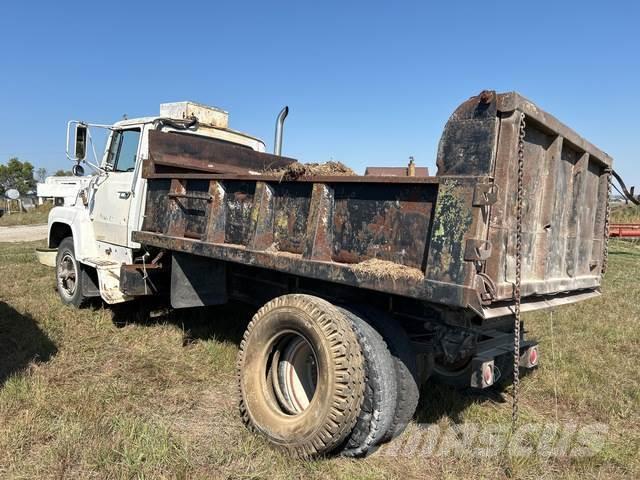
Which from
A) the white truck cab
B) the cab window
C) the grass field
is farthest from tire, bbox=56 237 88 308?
the cab window

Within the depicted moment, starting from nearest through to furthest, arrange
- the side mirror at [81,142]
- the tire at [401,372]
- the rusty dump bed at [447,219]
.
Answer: the rusty dump bed at [447,219]
the tire at [401,372]
the side mirror at [81,142]

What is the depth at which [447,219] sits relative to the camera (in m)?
2.49

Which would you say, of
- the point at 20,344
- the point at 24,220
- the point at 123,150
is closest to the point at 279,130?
the point at 123,150

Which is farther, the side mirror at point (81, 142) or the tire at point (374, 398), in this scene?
the side mirror at point (81, 142)

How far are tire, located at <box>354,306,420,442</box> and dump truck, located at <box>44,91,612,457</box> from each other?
12 millimetres

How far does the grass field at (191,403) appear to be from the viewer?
9.35 ft

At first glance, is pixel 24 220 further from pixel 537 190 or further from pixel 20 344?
pixel 537 190

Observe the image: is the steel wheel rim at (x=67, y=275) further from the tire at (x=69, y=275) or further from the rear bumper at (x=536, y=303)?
the rear bumper at (x=536, y=303)

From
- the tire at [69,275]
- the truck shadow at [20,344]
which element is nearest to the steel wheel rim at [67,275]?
the tire at [69,275]

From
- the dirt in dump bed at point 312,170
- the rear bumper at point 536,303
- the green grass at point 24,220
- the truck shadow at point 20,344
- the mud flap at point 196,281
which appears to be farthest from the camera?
the green grass at point 24,220

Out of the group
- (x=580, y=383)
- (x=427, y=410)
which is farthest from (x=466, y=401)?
(x=580, y=383)

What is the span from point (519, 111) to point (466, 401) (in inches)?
97.3

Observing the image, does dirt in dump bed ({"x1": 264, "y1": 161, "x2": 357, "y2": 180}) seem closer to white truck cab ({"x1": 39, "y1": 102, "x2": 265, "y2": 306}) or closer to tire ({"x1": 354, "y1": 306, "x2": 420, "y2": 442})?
tire ({"x1": 354, "y1": 306, "x2": 420, "y2": 442})

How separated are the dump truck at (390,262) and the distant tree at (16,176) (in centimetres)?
6485
